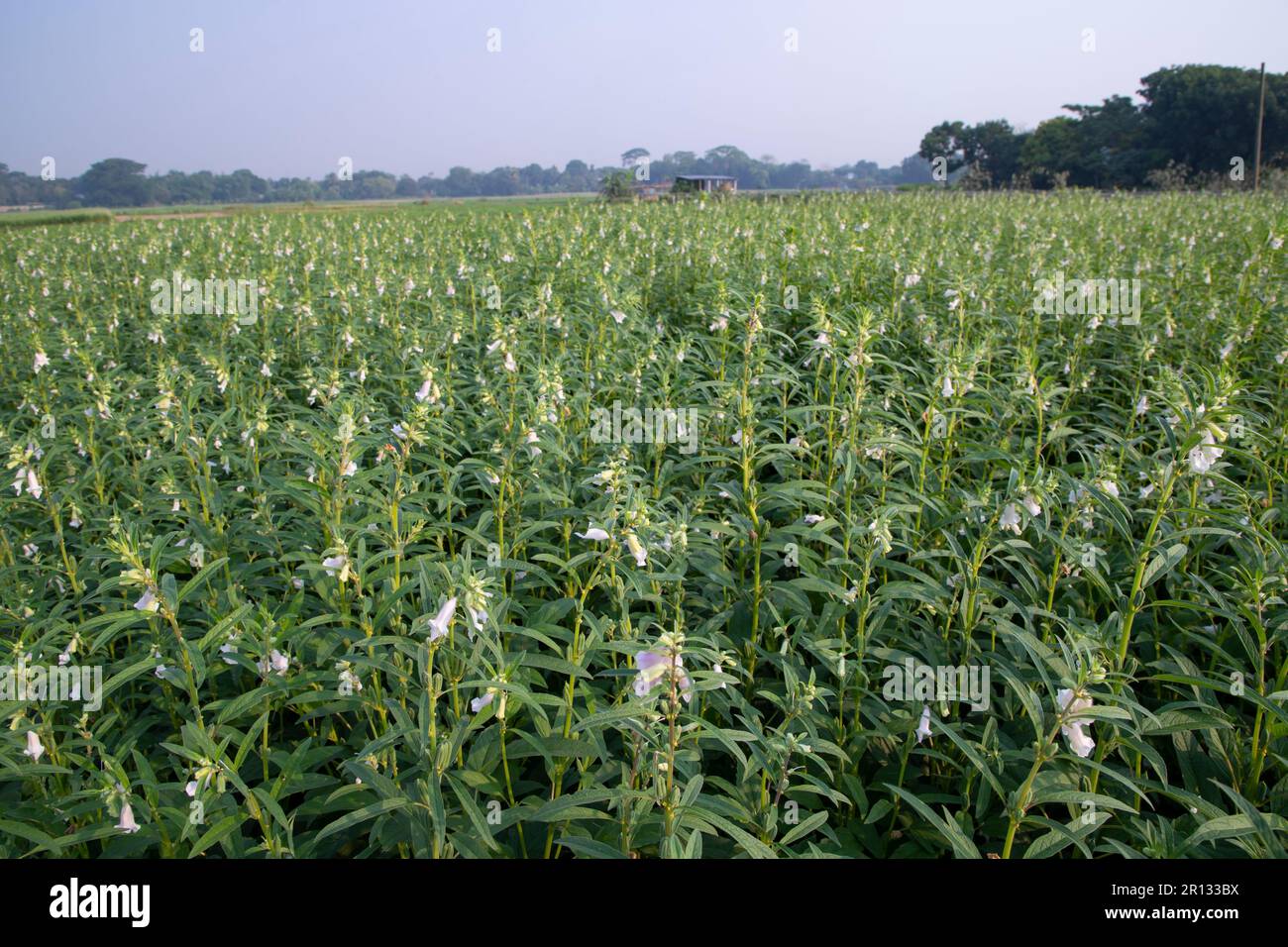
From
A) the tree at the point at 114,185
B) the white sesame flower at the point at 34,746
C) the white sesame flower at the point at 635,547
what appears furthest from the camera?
the tree at the point at 114,185

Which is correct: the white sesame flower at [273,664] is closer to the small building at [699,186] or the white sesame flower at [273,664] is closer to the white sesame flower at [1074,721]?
the white sesame flower at [1074,721]

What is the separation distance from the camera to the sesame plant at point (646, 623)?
2188 mm

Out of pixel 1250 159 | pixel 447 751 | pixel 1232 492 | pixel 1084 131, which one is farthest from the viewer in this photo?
pixel 1084 131

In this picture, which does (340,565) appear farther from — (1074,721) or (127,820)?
(1074,721)

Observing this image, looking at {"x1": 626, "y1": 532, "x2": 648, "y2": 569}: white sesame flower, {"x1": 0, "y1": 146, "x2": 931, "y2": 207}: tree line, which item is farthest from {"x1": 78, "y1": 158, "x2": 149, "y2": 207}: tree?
{"x1": 626, "y1": 532, "x2": 648, "y2": 569}: white sesame flower

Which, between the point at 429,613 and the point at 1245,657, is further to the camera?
the point at 1245,657

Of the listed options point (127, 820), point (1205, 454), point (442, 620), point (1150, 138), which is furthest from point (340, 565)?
point (1150, 138)

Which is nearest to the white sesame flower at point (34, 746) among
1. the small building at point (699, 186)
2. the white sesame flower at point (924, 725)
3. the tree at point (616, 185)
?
the white sesame flower at point (924, 725)

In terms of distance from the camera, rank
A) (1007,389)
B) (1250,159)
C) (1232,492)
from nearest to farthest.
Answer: (1232,492)
(1007,389)
(1250,159)

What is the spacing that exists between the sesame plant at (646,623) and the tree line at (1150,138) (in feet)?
137

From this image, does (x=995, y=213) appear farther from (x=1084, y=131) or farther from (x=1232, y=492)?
(x=1084, y=131)

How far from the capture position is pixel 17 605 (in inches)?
123
